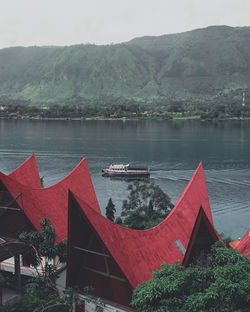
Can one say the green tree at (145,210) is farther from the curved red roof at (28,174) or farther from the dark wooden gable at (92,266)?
the dark wooden gable at (92,266)

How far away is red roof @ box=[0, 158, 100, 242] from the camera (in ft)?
67.8

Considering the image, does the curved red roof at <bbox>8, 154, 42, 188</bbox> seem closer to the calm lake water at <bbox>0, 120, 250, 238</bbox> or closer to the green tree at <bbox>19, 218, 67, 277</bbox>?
the green tree at <bbox>19, 218, 67, 277</bbox>

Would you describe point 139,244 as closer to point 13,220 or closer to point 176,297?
point 176,297

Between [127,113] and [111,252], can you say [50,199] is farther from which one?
[127,113]

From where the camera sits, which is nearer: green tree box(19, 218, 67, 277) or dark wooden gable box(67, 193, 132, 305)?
dark wooden gable box(67, 193, 132, 305)

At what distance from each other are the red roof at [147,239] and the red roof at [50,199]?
11.4ft

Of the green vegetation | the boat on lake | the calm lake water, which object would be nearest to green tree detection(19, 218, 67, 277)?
the green vegetation

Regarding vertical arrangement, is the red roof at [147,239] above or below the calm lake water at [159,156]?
above

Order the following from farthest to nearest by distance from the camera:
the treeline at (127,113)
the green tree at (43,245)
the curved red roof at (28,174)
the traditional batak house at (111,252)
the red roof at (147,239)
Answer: the treeline at (127,113)
the curved red roof at (28,174)
the green tree at (43,245)
the red roof at (147,239)
the traditional batak house at (111,252)

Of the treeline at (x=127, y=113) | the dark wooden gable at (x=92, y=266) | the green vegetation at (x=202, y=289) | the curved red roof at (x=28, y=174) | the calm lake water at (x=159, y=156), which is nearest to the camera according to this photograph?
the green vegetation at (x=202, y=289)

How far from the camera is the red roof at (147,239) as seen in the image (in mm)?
14781

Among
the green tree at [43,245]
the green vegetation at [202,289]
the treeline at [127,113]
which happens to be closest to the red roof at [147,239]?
the green vegetation at [202,289]

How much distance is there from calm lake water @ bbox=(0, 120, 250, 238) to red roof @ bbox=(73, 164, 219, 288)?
58.1ft

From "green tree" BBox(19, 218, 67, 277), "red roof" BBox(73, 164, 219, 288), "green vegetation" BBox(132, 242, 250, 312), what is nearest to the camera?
"green vegetation" BBox(132, 242, 250, 312)
